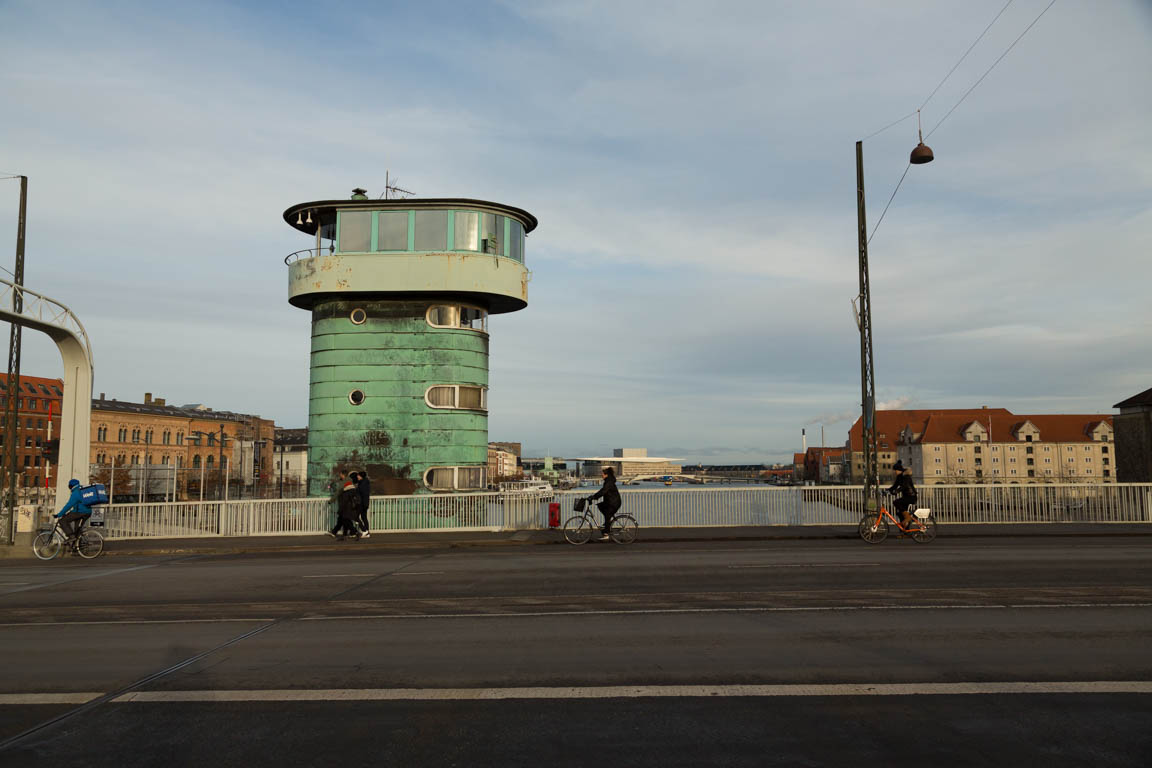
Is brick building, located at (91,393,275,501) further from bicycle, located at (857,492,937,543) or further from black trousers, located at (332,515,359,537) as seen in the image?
bicycle, located at (857,492,937,543)

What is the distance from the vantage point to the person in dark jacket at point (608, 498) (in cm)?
1875

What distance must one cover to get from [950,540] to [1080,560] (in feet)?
16.0

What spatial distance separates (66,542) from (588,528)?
12251 mm

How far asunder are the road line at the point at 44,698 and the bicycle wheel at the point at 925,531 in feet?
56.5

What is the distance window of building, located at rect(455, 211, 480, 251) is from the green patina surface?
197 cm

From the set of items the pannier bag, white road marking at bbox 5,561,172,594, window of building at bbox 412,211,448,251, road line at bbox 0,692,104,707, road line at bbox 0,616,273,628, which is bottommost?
white road marking at bbox 5,561,172,594

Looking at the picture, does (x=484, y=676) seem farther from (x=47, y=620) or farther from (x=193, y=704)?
(x=47, y=620)

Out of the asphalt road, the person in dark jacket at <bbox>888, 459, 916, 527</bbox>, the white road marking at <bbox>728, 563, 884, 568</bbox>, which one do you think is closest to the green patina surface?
the asphalt road

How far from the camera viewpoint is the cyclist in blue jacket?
1823 cm

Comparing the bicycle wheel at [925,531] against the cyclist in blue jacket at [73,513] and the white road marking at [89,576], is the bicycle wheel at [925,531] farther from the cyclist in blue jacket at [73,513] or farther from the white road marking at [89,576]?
the cyclist in blue jacket at [73,513]

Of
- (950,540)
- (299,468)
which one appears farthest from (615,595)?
(299,468)

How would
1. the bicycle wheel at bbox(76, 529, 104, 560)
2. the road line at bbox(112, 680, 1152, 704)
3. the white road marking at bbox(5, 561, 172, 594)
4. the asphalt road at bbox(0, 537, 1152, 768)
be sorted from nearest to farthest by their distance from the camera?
1. the asphalt road at bbox(0, 537, 1152, 768)
2. the road line at bbox(112, 680, 1152, 704)
3. the white road marking at bbox(5, 561, 172, 594)
4. the bicycle wheel at bbox(76, 529, 104, 560)

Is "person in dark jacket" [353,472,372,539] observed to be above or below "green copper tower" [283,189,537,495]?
below

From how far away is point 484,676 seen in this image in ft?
22.8
